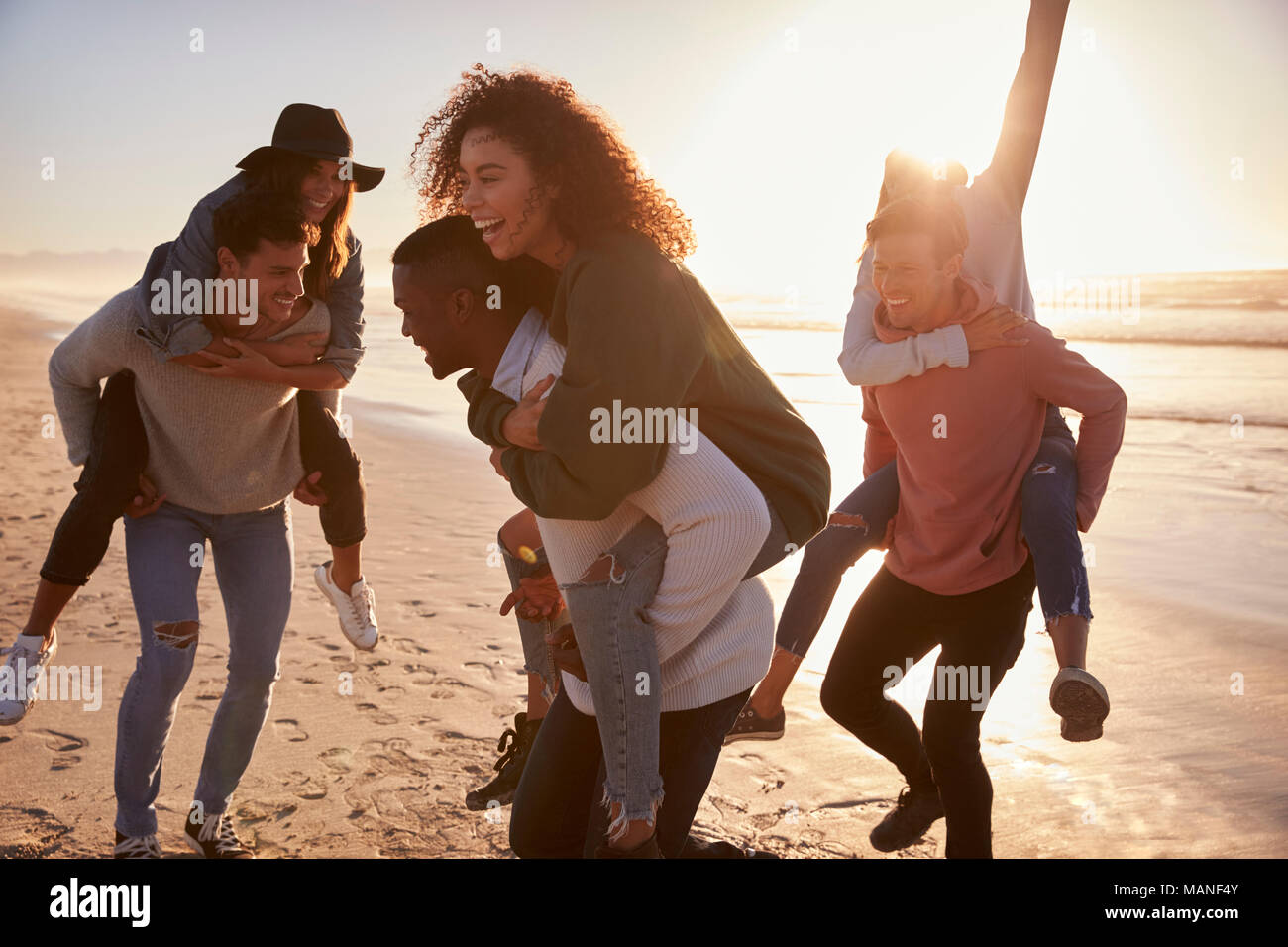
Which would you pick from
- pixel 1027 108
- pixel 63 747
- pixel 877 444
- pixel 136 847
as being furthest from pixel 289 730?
→ pixel 1027 108

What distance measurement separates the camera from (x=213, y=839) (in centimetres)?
375

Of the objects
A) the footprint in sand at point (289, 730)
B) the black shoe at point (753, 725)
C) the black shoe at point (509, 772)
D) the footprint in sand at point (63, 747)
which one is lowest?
the footprint in sand at point (289, 730)

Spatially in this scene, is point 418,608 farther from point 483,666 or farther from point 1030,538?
point 1030,538

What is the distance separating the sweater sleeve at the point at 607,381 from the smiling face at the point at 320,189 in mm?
1701

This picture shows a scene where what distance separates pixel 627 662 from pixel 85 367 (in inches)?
79.6

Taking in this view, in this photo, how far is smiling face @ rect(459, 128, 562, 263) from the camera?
2398 mm

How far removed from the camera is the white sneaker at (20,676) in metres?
3.41

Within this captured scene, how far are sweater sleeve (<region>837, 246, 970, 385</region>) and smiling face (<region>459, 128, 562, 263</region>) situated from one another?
3.63ft

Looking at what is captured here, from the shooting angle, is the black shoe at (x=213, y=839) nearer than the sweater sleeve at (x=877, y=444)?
No

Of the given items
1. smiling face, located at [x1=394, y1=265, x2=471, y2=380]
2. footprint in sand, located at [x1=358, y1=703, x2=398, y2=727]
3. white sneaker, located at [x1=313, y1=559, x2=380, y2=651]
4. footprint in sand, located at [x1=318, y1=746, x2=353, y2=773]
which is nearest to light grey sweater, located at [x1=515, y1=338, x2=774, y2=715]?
smiling face, located at [x1=394, y1=265, x2=471, y2=380]

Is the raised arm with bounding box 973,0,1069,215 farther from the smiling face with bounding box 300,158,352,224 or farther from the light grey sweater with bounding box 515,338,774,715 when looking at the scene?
the smiling face with bounding box 300,158,352,224

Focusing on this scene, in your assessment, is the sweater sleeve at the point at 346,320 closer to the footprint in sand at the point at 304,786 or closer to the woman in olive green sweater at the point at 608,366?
the woman in olive green sweater at the point at 608,366

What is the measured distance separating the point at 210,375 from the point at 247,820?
1.75 meters

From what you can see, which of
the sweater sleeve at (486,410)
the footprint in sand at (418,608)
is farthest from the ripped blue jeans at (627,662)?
the footprint in sand at (418,608)
